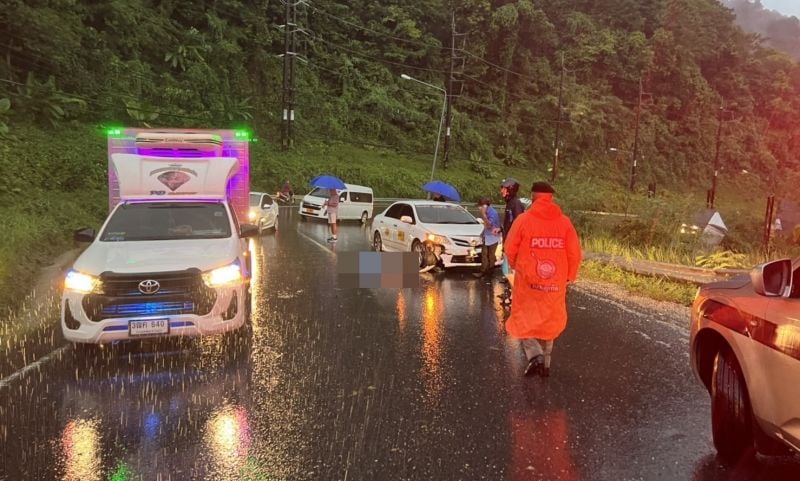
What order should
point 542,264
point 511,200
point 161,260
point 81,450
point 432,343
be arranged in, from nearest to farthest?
point 81,450, point 542,264, point 161,260, point 432,343, point 511,200

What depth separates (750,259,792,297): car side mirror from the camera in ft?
10.1

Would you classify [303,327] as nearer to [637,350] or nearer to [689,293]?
[637,350]

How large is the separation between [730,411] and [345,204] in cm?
2419

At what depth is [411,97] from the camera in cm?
5934

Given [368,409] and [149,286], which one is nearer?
[368,409]

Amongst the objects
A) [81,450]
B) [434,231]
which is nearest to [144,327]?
[81,450]

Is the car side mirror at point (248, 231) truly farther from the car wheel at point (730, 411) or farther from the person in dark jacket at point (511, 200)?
the car wheel at point (730, 411)

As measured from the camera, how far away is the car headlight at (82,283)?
585 cm

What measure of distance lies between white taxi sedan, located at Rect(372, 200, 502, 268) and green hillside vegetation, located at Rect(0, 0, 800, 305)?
5.39 meters

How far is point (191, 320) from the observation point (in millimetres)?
5953

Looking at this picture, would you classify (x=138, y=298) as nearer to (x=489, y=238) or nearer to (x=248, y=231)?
(x=248, y=231)

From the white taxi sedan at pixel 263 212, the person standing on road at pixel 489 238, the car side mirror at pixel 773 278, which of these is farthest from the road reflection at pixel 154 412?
the white taxi sedan at pixel 263 212

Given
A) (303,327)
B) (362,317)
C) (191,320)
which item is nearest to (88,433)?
(191,320)

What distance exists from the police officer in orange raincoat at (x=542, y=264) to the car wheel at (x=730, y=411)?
1.72 metres
